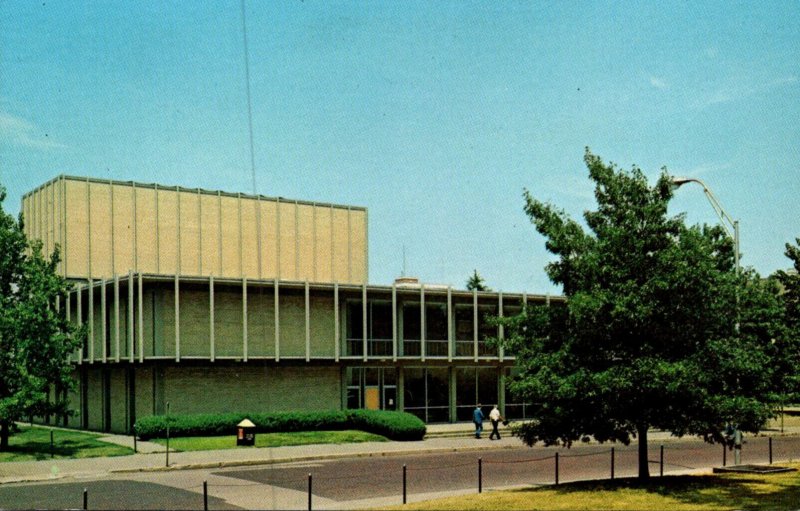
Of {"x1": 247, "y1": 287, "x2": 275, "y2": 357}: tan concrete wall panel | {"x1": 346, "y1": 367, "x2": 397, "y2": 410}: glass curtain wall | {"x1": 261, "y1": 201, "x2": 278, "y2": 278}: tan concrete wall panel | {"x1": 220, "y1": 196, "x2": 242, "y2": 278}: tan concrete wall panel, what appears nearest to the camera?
{"x1": 247, "y1": 287, "x2": 275, "y2": 357}: tan concrete wall panel

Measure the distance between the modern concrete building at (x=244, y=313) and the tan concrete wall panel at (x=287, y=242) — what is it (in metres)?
0.07

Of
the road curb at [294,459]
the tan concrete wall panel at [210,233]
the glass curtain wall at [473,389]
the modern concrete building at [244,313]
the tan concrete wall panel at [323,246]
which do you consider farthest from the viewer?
the tan concrete wall panel at [323,246]

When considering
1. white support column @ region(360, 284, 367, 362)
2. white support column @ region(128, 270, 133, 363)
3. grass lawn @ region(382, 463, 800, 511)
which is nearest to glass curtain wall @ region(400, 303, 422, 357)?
white support column @ region(360, 284, 367, 362)

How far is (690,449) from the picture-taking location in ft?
112

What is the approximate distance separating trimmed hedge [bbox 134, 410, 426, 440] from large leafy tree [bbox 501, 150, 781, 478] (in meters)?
16.4

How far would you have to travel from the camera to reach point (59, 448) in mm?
33406

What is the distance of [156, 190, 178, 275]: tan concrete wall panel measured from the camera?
52594mm

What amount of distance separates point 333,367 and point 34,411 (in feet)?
53.2

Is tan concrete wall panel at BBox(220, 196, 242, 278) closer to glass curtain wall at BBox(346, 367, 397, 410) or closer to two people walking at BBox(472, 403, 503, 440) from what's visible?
glass curtain wall at BBox(346, 367, 397, 410)

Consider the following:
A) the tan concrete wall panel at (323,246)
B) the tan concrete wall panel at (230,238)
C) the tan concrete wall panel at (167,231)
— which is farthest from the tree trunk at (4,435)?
the tan concrete wall panel at (323,246)

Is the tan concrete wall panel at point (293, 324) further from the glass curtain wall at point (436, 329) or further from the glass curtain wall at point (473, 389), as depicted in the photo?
the glass curtain wall at point (473, 389)

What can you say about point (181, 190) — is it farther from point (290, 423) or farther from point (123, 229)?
point (290, 423)

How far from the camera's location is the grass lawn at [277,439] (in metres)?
34.2

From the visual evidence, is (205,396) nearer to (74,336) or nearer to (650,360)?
(74,336)
